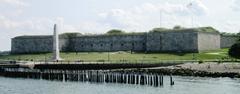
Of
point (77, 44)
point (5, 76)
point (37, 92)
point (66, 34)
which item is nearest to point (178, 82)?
point (37, 92)

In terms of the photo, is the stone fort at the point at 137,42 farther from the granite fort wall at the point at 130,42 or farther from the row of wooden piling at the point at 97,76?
the row of wooden piling at the point at 97,76

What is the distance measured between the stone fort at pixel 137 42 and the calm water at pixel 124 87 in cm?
5318

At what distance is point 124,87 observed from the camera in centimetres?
6538

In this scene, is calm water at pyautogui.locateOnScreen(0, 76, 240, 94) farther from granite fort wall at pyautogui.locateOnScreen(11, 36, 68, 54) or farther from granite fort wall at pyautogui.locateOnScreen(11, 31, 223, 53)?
granite fort wall at pyautogui.locateOnScreen(11, 36, 68, 54)

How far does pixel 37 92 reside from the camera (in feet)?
203

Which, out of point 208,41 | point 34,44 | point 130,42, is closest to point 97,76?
point 208,41

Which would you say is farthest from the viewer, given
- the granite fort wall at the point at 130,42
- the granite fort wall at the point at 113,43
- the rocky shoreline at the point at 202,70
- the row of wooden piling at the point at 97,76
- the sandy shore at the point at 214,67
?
the granite fort wall at the point at 113,43

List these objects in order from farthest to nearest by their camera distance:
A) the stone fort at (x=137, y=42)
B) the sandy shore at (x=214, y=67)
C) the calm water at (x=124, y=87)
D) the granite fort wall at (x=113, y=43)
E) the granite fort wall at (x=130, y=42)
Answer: the granite fort wall at (x=113, y=43) < the stone fort at (x=137, y=42) < the granite fort wall at (x=130, y=42) < the sandy shore at (x=214, y=67) < the calm water at (x=124, y=87)

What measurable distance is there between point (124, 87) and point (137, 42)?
241 ft

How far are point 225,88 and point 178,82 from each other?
890cm

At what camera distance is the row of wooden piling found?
224 ft

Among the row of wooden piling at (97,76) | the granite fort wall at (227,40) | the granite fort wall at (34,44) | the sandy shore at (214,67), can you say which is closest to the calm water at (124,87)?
the row of wooden piling at (97,76)

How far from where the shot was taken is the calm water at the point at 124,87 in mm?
60969

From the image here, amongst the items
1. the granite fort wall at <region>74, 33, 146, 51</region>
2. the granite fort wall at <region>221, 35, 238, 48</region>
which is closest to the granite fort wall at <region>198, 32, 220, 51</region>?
the granite fort wall at <region>221, 35, 238, 48</region>
